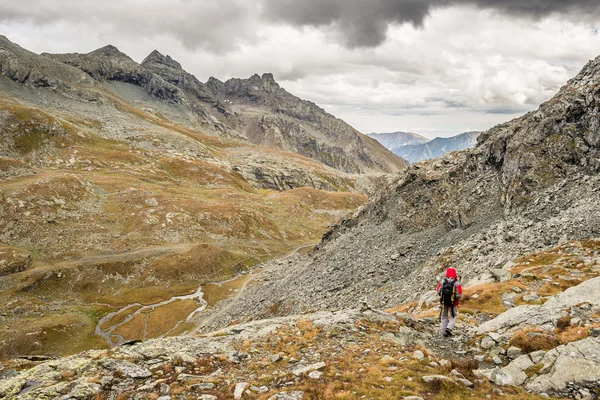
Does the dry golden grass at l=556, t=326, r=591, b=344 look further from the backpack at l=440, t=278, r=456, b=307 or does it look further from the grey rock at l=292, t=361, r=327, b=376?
the grey rock at l=292, t=361, r=327, b=376

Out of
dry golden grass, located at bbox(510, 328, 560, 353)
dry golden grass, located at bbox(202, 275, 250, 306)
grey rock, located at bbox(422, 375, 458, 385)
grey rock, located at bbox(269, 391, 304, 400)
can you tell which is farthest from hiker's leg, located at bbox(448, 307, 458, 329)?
dry golden grass, located at bbox(202, 275, 250, 306)

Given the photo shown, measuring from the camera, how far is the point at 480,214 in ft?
154

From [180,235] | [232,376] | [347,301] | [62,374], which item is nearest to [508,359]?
[232,376]

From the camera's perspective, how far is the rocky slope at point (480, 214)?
118ft

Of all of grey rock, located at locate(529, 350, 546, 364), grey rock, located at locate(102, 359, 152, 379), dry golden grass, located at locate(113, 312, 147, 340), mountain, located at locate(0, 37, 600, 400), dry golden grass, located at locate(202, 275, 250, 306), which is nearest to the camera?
grey rock, located at locate(529, 350, 546, 364)

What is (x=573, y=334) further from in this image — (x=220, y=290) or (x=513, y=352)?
(x=220, y=290)

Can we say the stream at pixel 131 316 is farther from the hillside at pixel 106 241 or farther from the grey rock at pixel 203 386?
the grey rock at pixel 203 386

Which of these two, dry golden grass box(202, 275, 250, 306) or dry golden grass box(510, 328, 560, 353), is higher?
dry golden grass box(510, 328, 560, 353)

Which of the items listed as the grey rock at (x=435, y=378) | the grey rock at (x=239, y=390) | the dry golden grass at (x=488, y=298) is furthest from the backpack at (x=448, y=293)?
the grey rock at (x=239, y=390)

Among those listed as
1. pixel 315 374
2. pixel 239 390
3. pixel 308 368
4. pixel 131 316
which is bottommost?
pixel 131 316

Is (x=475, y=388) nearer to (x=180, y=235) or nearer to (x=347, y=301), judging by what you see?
(x=347, y=301)

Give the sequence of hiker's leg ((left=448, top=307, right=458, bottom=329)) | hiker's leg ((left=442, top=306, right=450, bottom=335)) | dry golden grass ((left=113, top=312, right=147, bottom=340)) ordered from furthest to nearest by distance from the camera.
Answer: dry golden grass ((left=113, top=312, right=147, bottom=340)) < hiker's leg ((left=448, top=307, right=458, bottom=329)) < hiker's leg ((left=442, top=306, right=450, bottom=335))

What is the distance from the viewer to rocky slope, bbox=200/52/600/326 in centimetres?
3603

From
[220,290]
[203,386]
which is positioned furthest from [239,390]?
[220,290]
